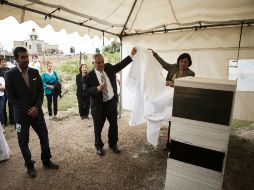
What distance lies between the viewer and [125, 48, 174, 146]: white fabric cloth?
3.63 meters

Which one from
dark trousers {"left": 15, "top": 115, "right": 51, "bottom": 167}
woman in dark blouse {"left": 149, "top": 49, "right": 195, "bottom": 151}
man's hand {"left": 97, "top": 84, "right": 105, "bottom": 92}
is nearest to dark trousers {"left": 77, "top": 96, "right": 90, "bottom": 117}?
man's hand {"left": 97, "top": 84, "right": 105, "bottom": 92}

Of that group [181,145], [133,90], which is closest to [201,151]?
[181,145]

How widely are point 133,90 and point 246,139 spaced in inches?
126

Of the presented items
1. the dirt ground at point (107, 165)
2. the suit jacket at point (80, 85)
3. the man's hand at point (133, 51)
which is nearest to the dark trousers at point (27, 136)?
the dirt ground at point (107, 165)

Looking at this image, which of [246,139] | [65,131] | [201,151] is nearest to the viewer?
[201,151]

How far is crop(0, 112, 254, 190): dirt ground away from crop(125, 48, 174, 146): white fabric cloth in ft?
2.42

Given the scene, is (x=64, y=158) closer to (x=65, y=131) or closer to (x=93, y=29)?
(x=65, y=131)

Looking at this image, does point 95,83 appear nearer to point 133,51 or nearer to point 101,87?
point 101,87

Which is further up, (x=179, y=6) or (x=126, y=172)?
(x=179, y=6)

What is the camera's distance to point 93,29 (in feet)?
16.4

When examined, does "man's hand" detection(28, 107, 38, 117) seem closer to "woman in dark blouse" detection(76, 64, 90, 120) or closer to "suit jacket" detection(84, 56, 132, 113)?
"suit jacket" detection(84, 56, 132, 113)

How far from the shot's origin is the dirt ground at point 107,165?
121 inches

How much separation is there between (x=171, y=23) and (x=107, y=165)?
12.1 feet

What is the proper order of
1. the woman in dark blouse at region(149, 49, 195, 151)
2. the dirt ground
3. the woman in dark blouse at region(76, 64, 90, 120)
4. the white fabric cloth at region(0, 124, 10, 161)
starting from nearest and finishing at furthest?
the dirt ground
the woman in dark blouse at region(149, 49, 195, 151)
the white fabric cloth at region(0, 124, 10, 161)
the woman in dark blouse at region(76, 64, 90, 120)
